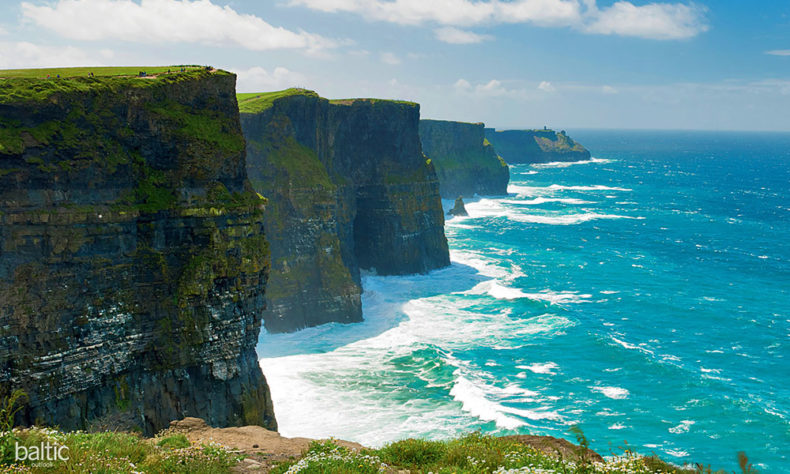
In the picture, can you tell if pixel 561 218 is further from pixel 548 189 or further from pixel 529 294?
pixel 529 294

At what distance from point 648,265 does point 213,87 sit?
66.8m

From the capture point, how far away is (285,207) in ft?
174

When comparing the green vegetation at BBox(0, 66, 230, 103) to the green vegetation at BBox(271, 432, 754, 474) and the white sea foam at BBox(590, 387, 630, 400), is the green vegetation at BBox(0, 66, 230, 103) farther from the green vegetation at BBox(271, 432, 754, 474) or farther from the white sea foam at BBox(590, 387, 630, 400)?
the white sea foam at BBox(590, 387, 630, 400)

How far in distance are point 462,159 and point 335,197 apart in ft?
292

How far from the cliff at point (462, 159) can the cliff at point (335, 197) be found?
55.6 metres

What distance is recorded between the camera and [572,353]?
47.9 metres

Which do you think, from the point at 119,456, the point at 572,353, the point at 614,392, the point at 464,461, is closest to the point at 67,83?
the point at 119,456

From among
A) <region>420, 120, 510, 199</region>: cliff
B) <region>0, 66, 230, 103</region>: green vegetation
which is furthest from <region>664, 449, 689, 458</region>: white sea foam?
<region>420, 120, 510, 199</region>: cliff

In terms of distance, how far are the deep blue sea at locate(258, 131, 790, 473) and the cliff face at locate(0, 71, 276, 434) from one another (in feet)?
33.0

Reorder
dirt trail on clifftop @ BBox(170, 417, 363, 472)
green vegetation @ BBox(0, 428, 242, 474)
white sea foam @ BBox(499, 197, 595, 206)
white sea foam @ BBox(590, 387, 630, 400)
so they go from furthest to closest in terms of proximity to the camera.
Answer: white sea foam @ BBox(499, 197, 595, 206) → white sea foam @ BBox(590, 387, 630, 400) → dirt trail on clifftop @ BBox(170, 417, 363, 472) → green vegetation @ BBox(0, 428, 242, 474)

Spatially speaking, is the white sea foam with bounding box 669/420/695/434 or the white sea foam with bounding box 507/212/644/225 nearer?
the white sea foam with bounding box 669/420/695/434

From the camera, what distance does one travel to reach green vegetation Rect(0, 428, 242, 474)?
1220 cm

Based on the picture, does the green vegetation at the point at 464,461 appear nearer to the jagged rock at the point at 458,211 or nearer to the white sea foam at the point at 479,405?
the white sea foam at the point at 479,405

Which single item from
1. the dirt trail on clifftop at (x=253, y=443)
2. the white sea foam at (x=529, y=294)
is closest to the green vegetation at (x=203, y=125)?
the dirt trail on clifftop at (x=253, y=443)
